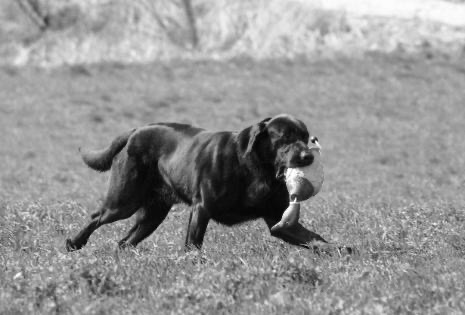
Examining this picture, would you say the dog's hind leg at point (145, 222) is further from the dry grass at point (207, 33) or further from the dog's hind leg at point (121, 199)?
the dry grass at point (207, 33)

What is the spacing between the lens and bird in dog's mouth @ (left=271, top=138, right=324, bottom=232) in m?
6.08

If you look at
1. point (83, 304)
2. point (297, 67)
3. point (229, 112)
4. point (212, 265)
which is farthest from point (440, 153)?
point (83, 304)

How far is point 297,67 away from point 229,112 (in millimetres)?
3253

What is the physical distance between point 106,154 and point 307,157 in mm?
2211

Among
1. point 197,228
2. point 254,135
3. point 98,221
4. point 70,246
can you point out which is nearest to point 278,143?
point 254,135

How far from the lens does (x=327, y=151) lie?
1683 centimetres

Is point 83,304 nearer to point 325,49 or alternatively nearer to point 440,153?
point 440,153

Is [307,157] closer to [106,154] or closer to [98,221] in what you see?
[98,221]

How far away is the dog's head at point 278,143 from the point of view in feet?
20.4

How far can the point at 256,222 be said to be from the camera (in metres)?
8.02

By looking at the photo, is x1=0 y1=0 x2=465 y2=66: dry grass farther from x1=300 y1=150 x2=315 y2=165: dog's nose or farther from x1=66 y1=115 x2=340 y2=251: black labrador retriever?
x1=300 y1=150 x2=315 y2=165: dog's nose

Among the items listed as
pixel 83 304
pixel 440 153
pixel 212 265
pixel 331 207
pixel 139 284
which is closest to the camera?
pixel 83 304

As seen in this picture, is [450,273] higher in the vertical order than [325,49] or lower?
higher

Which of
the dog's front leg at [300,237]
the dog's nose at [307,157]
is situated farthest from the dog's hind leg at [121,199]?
the dog's nose at [307,157]
